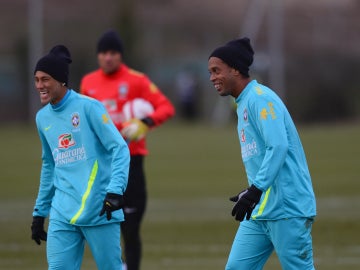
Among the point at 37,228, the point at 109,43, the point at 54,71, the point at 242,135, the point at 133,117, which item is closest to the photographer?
the point at 242,135

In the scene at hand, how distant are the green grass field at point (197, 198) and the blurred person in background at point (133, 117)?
1280mm

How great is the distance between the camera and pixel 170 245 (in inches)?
549

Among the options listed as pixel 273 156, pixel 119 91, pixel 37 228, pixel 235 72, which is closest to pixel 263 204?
pixel 273 156

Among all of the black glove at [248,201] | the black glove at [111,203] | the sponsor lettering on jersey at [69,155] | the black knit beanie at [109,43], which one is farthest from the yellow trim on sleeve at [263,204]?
the black knit beanie at [109,43]

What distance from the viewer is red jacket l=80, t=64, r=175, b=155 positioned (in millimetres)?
10938

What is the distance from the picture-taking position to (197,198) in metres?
20.6

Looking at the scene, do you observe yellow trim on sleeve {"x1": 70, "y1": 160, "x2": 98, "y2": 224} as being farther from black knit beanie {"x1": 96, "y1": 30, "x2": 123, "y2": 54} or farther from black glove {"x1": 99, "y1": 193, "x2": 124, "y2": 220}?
black knit beanie {"x1": 96, "y1": 30, "x2": 123, "y2": 54}

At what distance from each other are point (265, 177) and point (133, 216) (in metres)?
3.78

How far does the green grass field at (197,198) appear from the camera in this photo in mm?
12883

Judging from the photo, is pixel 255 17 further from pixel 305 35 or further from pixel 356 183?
pixel 356 183

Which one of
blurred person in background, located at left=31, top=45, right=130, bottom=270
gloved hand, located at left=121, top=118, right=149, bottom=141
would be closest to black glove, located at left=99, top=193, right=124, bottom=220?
blurred person in background, located at left=31, top=45, right=130, bottom=270

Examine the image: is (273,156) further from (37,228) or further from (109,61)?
(109,61)

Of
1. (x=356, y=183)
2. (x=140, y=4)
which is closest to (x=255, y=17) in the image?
(x=140, y=4)

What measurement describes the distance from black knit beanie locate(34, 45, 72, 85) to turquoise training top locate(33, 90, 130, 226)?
0.15m
